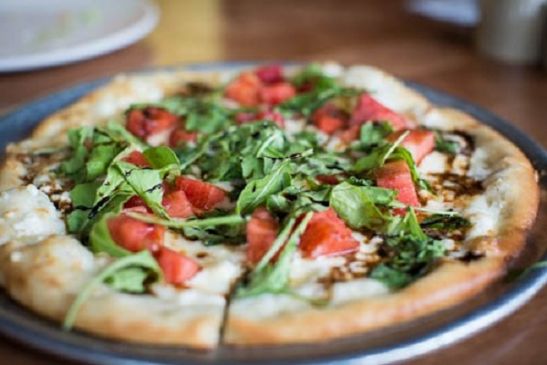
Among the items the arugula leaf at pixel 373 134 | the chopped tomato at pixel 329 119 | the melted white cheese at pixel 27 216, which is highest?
the arugula leaf at pixel 373 134

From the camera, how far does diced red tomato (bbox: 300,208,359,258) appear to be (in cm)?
178

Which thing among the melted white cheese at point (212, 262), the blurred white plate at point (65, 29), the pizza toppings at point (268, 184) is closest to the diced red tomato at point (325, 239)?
the pizza toppings at point (268, 184)

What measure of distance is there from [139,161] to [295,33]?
1657 millimetres

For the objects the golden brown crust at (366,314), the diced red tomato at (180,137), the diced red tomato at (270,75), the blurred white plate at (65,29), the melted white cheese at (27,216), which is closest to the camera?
the golden brown crust at (366,314)

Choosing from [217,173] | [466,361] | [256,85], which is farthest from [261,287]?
[256,85]

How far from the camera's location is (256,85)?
108 inches

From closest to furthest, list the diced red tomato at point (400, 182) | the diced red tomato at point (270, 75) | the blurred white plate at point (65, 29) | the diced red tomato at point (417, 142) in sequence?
the diced red tomato at point (400, 182)
the diced red tomato at point (417, 142)
the diced red tomato at point (270, 75)
the blurred white plate at point (65, 29)

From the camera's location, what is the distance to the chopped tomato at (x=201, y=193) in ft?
6.58

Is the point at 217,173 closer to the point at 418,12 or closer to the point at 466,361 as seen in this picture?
the point at 466,361

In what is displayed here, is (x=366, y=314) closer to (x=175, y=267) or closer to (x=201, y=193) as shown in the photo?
(x=175, y=267)

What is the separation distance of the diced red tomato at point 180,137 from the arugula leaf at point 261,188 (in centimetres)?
46

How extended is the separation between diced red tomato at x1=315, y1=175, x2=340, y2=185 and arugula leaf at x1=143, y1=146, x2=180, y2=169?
1.09ft

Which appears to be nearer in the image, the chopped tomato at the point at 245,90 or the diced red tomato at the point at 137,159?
the diced red tomato at the point at 137,159

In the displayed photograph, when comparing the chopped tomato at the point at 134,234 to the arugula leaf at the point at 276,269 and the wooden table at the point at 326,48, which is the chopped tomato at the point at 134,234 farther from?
the wooden table at the point at 326,48
